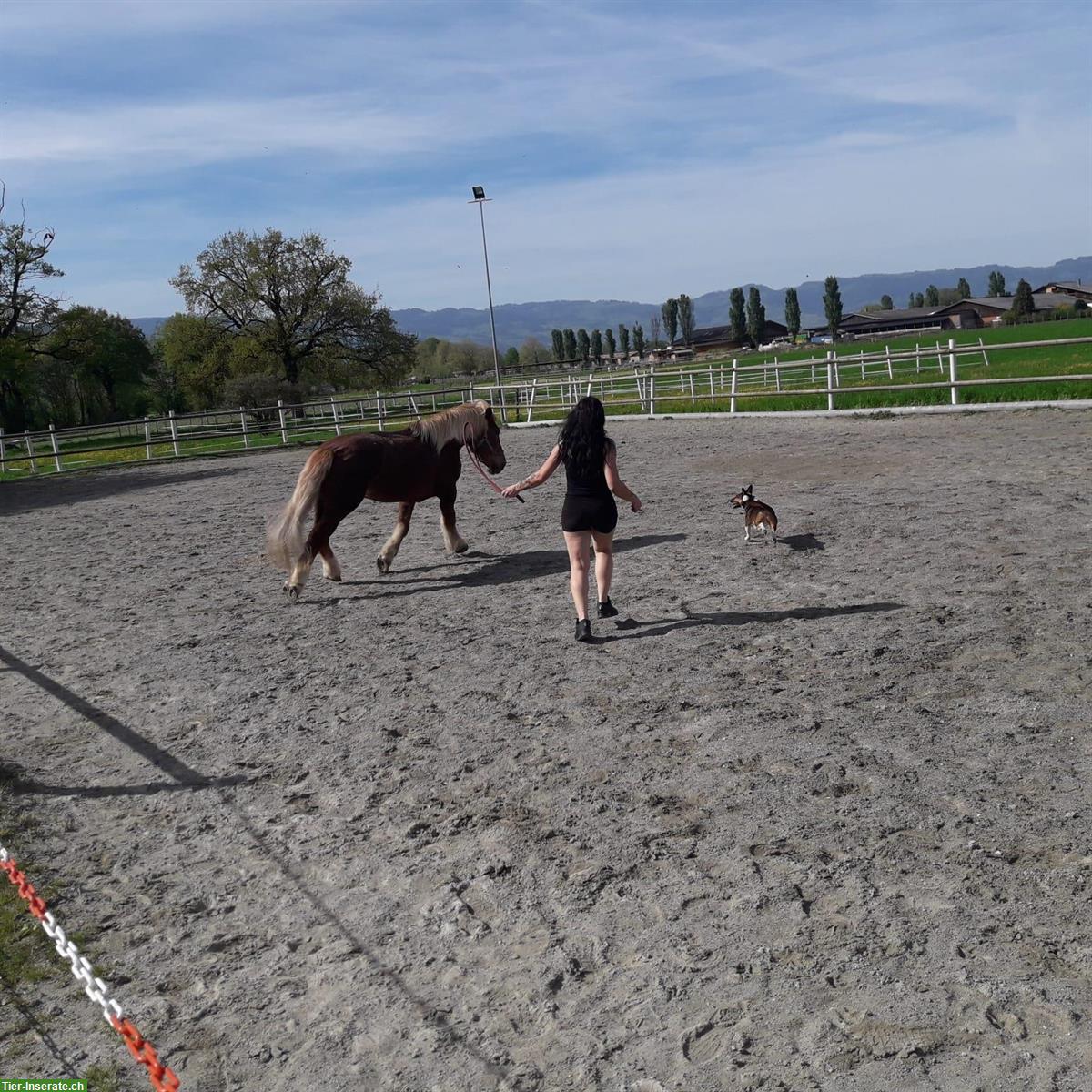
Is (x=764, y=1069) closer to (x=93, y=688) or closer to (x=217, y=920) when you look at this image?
(x=217, y=920)

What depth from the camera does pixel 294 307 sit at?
169 feet

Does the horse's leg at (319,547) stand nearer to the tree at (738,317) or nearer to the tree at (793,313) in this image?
the tree at (738,317)

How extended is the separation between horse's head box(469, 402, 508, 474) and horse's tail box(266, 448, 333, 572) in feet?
4.67

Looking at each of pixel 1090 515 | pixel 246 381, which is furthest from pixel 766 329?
pixel 1090 515

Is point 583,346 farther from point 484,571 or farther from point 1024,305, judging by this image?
point 484,571

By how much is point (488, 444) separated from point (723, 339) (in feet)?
445

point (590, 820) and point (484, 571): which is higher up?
point (484, 571)

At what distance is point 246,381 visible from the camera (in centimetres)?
5006

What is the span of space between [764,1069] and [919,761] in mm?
1974

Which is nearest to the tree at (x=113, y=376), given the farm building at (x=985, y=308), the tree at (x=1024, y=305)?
the tree at (x=1024, y=305)

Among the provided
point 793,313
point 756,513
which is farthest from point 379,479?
point 793,313

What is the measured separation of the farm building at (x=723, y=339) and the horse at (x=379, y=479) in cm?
11765

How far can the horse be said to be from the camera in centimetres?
795

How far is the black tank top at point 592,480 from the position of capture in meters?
6.18
